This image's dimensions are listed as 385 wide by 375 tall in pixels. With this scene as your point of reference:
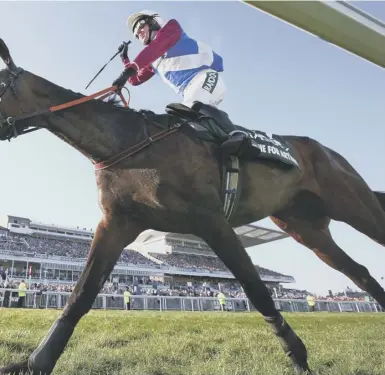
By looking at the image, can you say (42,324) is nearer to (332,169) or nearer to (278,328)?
(278,328)

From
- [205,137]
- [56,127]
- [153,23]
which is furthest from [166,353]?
[153,23]

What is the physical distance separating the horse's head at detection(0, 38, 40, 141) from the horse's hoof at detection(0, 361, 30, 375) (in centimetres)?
160

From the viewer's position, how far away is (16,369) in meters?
2.79

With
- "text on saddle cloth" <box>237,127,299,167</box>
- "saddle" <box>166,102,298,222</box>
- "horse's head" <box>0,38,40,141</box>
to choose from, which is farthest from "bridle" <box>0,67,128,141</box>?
"text on saddle cloth" <box>237,127,299,167</box>

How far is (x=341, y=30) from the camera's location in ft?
5.16

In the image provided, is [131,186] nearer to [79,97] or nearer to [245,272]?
[79,97]

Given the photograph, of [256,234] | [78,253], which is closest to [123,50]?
[256,234]

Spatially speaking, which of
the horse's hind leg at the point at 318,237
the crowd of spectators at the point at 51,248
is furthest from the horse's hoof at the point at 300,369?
the crowd of spectators at the point at 51,248

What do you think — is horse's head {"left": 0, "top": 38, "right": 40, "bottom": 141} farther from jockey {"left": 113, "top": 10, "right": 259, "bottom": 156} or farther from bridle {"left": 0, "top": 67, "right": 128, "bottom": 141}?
jockey {"left": 113, "top": 10, "right": 259, "bottom": 156}

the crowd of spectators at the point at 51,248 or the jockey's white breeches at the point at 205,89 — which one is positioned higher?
the crowd of spectators at the point at 51,248

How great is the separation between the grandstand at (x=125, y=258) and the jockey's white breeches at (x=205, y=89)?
99.2 feet

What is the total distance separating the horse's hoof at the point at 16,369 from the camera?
2744 mm

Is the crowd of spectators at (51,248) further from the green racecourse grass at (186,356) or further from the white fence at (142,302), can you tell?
the green racecourse grass at (186,356)

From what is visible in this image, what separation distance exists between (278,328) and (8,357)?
6.99 ft
